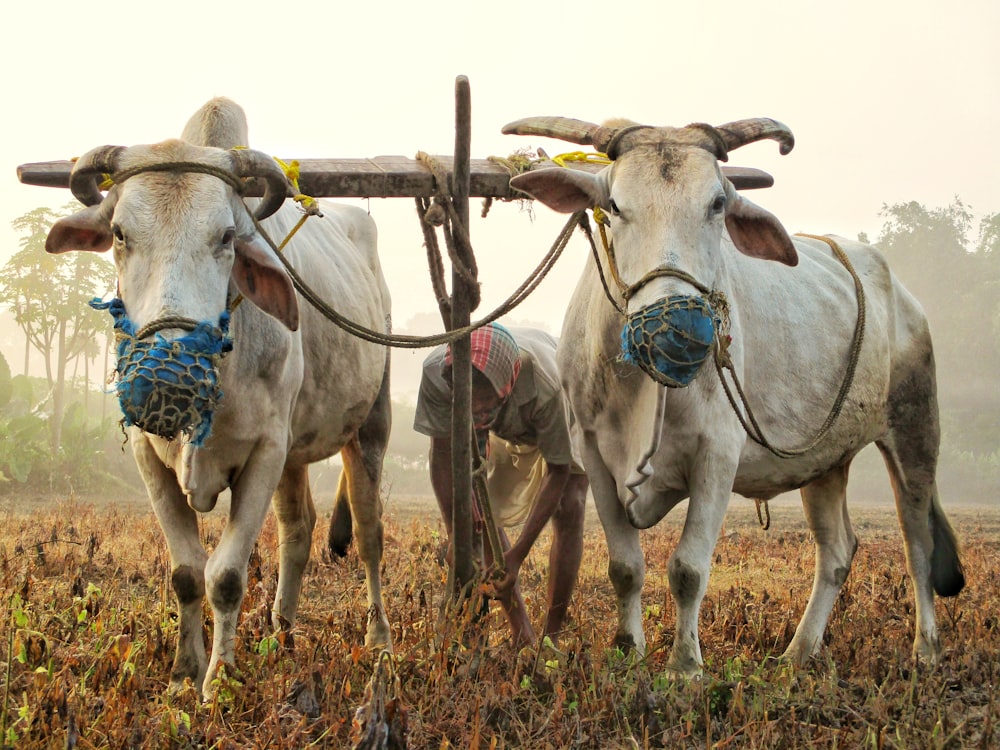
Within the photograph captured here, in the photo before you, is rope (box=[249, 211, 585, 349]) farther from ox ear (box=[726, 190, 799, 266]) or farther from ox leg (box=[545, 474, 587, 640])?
ox leg (box=[545, 474, 587, 640])

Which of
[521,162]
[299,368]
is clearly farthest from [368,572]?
[521,162]

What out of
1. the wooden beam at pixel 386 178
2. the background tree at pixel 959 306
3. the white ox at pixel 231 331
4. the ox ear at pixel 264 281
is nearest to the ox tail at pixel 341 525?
the white ox at pixel 231 331

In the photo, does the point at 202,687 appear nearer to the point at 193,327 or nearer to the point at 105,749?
the point at 105,749

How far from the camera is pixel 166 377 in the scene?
323cm

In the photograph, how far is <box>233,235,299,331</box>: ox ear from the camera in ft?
12.3

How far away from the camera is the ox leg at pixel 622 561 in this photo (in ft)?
14.8

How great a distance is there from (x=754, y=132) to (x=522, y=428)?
2.16 m


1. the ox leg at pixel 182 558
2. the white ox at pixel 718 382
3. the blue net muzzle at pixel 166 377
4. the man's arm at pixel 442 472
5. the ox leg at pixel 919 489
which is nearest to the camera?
the blue net muzzle at pixel 166 377

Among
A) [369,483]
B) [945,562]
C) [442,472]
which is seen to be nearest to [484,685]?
[442,472]

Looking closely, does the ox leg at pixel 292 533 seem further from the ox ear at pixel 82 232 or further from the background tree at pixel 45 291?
the background tree at pixel 45 291

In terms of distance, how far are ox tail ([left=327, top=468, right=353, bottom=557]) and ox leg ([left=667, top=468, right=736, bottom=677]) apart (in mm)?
2383

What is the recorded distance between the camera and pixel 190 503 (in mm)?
4078

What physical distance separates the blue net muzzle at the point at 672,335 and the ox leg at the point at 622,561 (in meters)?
1.07

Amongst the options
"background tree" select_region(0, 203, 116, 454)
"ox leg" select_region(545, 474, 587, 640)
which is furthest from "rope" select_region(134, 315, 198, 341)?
"background tree" select_region(0, 203, 116, 454)
